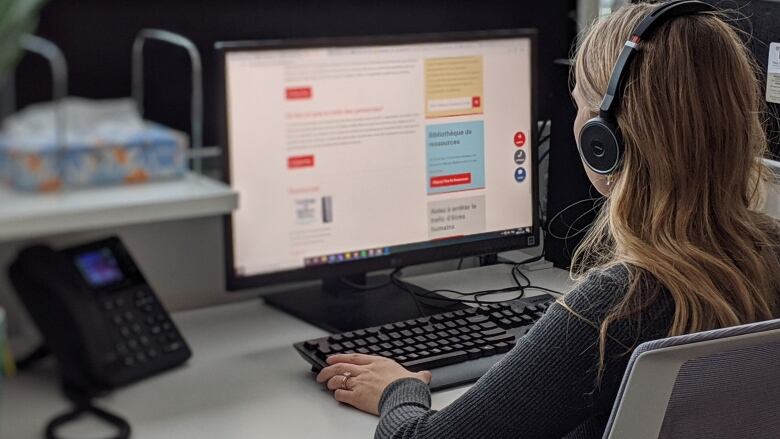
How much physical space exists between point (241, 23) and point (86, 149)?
1.70 meters

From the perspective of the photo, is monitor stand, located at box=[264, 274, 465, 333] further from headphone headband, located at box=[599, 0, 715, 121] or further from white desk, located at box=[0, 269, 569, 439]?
headphone headband, located at box=[599, 0, 715, 121]

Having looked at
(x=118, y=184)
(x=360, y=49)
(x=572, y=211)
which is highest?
(x=360, y=49)

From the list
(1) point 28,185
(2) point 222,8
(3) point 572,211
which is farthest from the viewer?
(2) point 222,8

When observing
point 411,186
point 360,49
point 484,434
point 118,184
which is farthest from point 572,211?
point 118,184

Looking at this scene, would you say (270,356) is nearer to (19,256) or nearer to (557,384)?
(557,384)

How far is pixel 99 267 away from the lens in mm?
1104

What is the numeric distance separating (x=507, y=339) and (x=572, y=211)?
39 centimetres

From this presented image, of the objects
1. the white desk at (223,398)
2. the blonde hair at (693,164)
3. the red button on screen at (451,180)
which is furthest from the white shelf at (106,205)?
the red button on screen at (451,180)

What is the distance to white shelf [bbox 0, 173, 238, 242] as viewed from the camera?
711mm

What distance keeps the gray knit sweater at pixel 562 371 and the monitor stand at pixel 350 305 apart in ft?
1.35

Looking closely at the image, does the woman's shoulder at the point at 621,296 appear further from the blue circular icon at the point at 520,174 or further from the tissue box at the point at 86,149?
the blue circular icon at the point at 520,174

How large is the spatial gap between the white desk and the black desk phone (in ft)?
0.07

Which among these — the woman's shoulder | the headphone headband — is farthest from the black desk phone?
the headphone headband

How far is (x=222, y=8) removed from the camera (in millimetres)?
2391
